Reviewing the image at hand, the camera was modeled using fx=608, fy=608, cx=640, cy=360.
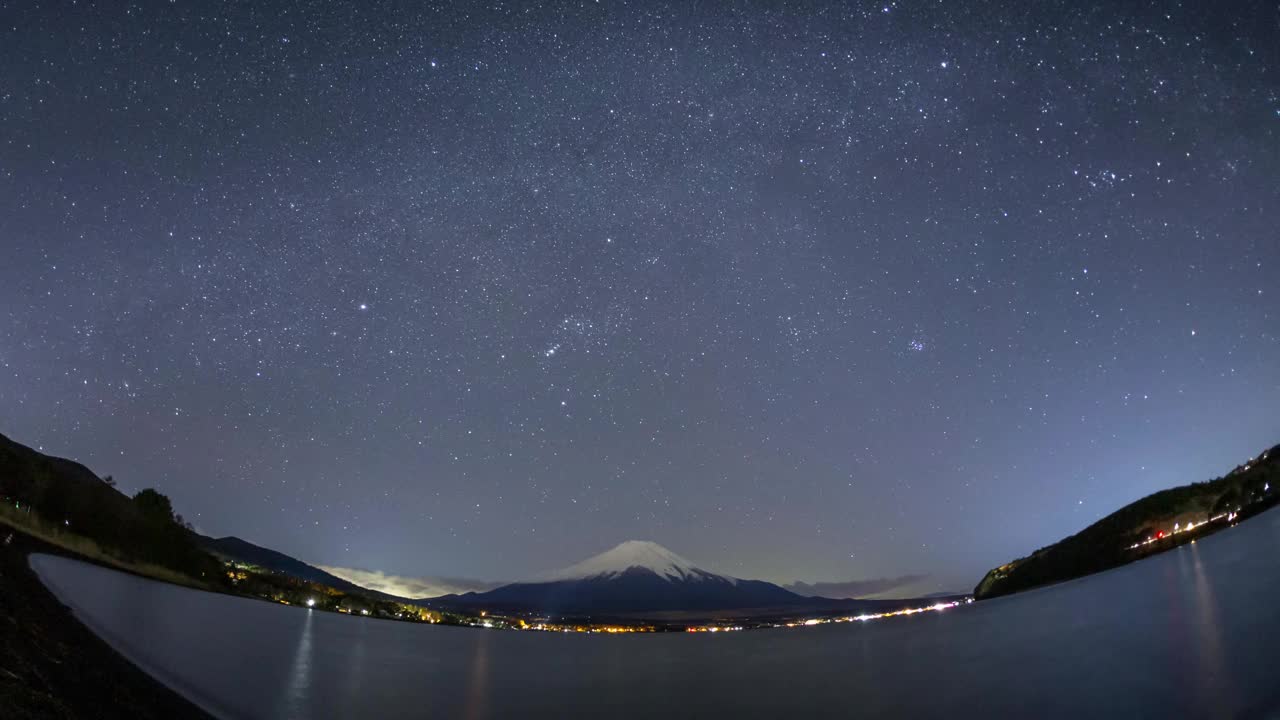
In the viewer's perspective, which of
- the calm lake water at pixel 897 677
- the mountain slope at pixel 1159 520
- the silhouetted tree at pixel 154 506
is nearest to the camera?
the calm lake water at pixel 897 677

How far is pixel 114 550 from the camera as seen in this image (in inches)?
4488

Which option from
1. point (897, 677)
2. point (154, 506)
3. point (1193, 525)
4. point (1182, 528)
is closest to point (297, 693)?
point (897, 677)

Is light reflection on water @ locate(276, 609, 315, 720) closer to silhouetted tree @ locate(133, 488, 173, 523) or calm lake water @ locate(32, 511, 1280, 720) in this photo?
calm lake water @ locate(32, 511, 1280, 720)

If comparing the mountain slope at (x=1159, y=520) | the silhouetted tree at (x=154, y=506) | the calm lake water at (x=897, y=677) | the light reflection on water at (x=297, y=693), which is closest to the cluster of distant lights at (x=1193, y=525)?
the mountain slope at (x=1159, y=520)

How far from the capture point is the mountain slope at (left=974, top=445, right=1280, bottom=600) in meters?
96.8

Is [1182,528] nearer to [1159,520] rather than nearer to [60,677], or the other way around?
[1159,520]

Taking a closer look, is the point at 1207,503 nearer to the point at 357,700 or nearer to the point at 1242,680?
the point at 1242,680

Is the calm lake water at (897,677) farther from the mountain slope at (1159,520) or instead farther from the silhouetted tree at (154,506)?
the silhouetted tree at (154,506)

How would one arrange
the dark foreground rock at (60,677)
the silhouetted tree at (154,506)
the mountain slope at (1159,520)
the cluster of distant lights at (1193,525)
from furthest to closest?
the silhouetted tree at (154,506), the mountain slope at (1159,520), the cluster of distant lights at (1193,525), the dark foreground rock at (60,677)

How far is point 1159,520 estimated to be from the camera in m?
149

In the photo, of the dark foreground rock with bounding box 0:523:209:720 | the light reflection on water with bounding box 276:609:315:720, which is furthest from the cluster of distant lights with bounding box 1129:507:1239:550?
the dark foreground rock with bounding box 0:523:209:720

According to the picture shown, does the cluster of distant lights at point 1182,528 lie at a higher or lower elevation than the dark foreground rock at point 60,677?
lower

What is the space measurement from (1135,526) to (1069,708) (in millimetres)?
193518

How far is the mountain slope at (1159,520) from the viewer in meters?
96.8
